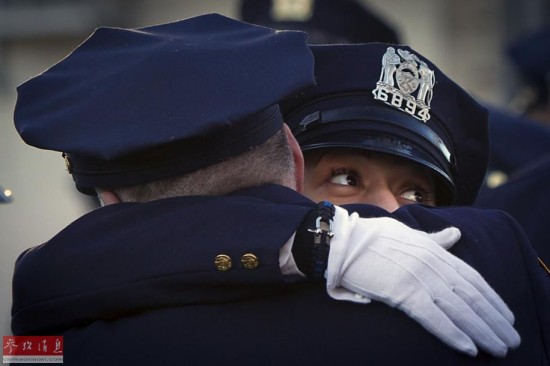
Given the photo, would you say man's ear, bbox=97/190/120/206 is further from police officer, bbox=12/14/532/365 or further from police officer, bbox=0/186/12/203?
police officer, bbox=0/186/12/203

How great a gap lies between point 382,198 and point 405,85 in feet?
0.73

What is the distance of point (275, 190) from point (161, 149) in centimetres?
18

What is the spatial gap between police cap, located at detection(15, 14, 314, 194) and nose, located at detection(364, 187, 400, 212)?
51 centimetres

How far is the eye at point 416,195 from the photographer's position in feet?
7.50

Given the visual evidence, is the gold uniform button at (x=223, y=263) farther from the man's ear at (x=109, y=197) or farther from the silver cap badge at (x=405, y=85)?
the silver cap badge at (x=405, y=85)

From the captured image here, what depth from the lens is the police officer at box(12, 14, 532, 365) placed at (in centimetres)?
163

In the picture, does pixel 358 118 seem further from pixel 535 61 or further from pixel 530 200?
pixel 535 61

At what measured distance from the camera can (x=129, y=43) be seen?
1.80 m

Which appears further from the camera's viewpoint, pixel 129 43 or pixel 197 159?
pixel 129 43

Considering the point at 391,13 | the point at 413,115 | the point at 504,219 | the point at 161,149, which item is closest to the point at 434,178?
the point at 413,115

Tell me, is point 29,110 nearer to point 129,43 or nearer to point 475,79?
point 129,43

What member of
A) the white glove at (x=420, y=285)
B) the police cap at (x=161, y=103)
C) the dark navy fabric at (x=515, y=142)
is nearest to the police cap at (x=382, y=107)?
the police cap at (x=161, y=103)

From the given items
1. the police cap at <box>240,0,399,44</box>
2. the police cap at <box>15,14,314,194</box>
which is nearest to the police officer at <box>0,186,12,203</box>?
the police cap at <box>15,14,314,194</box>

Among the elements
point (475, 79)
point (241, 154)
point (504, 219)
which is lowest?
point (475, 79)
